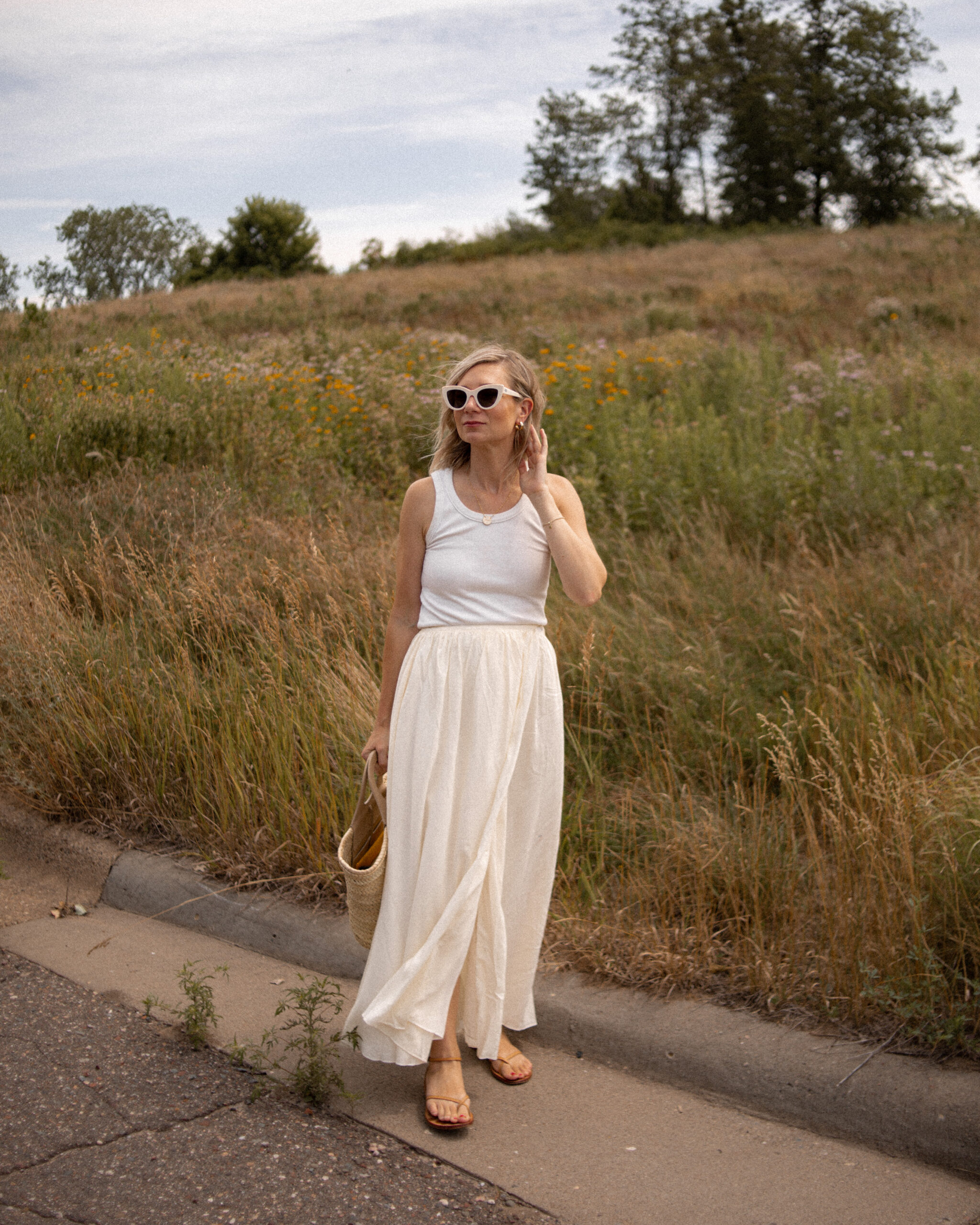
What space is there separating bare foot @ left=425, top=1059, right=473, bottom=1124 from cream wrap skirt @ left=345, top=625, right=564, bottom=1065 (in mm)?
112

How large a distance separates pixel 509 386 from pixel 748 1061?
182 cm

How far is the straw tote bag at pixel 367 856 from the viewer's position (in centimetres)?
275

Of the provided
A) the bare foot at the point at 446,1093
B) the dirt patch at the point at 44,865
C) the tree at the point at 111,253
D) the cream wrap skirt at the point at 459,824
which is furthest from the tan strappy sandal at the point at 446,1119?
the tree at the point at 111,253

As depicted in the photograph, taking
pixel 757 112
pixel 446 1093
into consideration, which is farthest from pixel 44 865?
pixel 757 112

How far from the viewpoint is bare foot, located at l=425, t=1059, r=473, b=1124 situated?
2.64 meters

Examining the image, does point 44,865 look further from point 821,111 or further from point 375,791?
point 821,111

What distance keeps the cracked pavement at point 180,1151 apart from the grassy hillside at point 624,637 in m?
0.85

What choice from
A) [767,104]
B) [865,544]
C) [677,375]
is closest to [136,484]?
[865,544]

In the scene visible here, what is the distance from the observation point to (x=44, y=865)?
4227 mm

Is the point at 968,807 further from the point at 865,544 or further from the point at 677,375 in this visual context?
the point at 677,375

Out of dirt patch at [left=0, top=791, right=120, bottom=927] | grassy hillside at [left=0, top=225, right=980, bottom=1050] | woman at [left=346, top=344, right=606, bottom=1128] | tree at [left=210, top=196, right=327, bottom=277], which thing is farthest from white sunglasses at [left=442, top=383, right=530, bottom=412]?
tree at [left=210, top=196, right=327, bottom=277]

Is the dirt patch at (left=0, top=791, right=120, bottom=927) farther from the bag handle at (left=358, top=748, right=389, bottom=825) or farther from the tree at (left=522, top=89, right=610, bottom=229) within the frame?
the tree at (left=522, top=89, right=610, bottom=229)

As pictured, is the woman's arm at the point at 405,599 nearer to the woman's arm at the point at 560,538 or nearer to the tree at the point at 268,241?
the woman's arm at the point at 560,538

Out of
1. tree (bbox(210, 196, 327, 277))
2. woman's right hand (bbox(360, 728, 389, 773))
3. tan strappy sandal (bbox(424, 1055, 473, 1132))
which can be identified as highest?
tree (bbox(210, 196, 327, 277))
